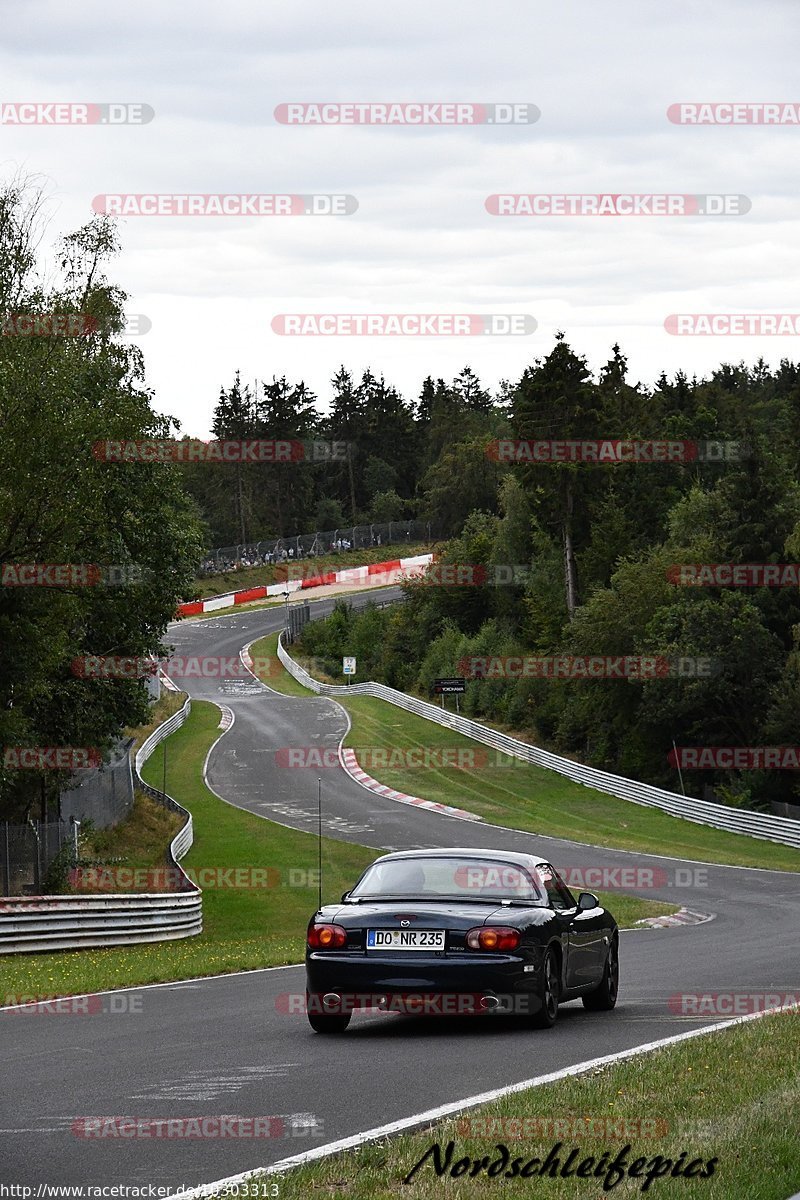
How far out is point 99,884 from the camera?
3159 centimetres

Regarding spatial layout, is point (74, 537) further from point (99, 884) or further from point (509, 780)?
point (509, 780)

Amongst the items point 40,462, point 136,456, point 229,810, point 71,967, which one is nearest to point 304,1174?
point 71,967

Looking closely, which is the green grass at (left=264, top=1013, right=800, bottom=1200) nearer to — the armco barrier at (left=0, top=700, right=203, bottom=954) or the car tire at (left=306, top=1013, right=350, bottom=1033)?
the car tire at (left=306, top=1013, right=350, bottom=1033)

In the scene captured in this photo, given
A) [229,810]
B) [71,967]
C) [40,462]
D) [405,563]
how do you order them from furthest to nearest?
[405,563]
[229,810]
[40,462]
[71,967]

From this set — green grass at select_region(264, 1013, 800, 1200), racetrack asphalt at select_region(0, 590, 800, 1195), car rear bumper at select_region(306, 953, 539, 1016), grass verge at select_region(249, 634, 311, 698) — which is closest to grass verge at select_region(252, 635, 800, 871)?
grass verge at select_region(249, 634, 311, 698)

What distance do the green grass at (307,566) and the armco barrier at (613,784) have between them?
39143 mm

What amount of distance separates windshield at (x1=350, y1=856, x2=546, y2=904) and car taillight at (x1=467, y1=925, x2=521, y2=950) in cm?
57

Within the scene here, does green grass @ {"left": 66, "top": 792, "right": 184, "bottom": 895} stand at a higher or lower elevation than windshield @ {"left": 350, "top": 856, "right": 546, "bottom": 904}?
lower

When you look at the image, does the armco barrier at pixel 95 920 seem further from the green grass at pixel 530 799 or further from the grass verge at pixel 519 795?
the green grass at pixel 530 799

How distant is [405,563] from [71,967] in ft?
352

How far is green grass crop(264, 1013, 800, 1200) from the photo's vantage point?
19.5ft

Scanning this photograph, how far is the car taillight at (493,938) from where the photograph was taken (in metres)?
10.9

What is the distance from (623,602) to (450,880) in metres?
57.7

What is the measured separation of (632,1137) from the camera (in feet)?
22.5
